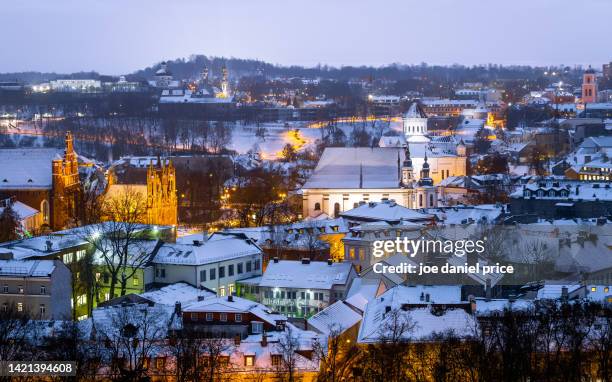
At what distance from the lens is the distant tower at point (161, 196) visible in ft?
143

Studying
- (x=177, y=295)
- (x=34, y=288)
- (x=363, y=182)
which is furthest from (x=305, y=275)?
(x=363, y=182)

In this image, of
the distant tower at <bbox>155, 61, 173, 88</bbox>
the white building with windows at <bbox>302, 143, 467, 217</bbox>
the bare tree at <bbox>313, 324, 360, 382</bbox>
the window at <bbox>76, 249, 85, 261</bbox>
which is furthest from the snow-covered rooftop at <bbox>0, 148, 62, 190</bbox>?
the distant tower at <bbox>155, 61, 173, 88</bbox>

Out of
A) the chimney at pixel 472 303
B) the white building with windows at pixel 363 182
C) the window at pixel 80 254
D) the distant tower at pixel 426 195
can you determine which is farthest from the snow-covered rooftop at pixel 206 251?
the distant tower at pixel 426 195

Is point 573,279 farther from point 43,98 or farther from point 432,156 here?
point 43,98

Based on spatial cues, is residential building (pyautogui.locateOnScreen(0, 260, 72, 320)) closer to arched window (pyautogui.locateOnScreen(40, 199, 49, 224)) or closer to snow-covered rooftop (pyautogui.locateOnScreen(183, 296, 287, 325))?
snow-covered rooftop (pyautogui.locateOnScreen(183, 296, 287, 325))

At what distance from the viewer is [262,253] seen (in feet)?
116

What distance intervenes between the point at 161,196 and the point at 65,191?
14.1 ft

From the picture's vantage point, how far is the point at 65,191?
4684 cm

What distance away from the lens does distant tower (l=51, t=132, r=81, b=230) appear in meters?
45.9

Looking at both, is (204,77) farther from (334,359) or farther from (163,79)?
(334,359)

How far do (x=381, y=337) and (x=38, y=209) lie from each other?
2562 centimetres

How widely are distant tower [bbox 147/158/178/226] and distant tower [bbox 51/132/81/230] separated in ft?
9.36

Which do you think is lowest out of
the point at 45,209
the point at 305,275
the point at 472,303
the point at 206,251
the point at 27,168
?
the point at 45,209

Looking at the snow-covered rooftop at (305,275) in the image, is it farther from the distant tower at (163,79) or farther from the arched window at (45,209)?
the distant tower at (163,79)
